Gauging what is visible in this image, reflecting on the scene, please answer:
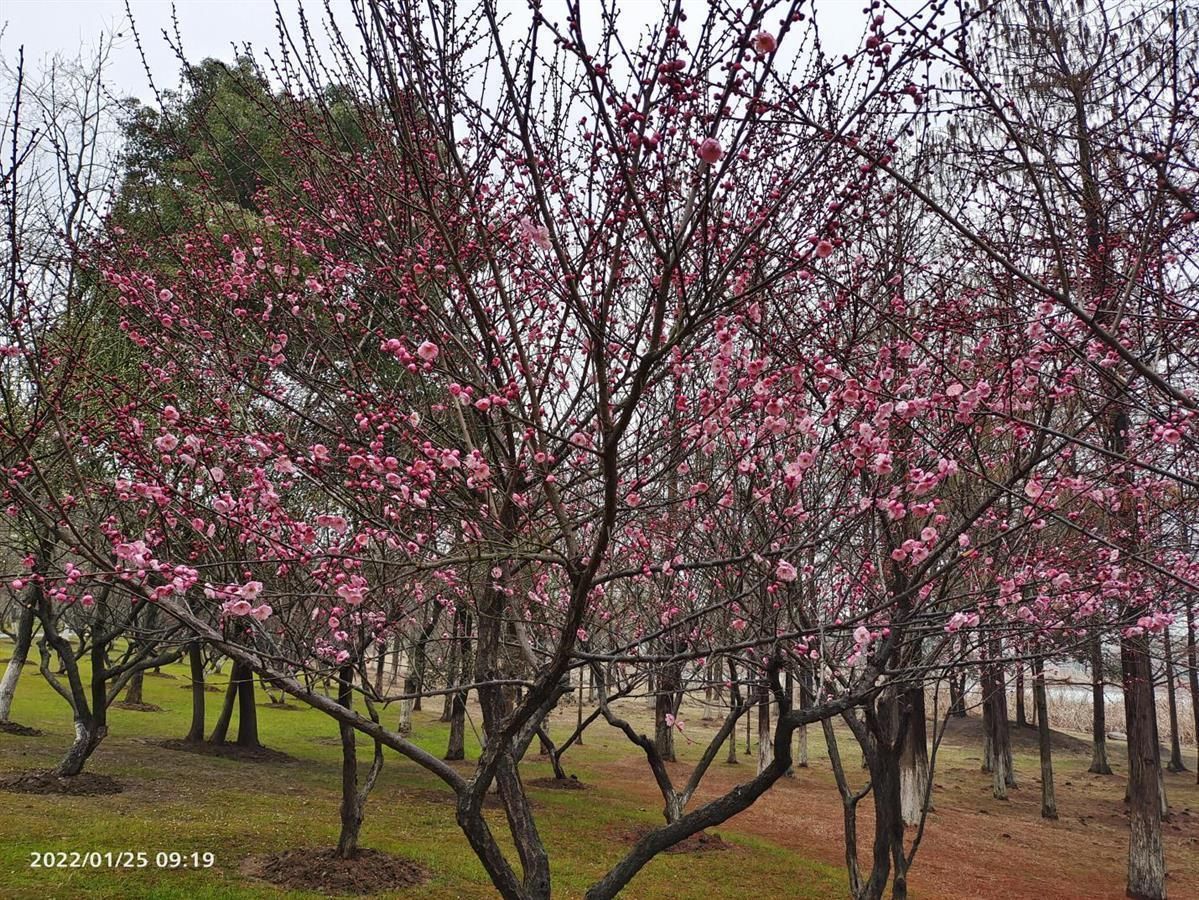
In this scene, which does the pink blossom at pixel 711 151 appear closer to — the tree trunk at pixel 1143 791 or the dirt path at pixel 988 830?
the dirt path at pixel 988 830

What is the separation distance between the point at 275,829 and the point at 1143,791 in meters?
11.8

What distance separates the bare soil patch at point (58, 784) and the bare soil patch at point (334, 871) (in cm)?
360

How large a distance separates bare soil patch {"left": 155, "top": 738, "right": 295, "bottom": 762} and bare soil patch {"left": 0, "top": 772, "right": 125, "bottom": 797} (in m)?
4.56

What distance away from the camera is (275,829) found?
9641mm

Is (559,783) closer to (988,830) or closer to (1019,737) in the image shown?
(988,830)

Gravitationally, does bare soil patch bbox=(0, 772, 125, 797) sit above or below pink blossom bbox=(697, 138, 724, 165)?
below

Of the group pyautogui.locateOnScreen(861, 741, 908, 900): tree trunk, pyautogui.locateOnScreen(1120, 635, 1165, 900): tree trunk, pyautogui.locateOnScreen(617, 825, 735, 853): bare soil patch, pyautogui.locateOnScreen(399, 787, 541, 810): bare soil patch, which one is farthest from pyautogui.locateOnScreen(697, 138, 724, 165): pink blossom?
pyautogui.locateOnScreen(399, 787, 541, 810): bare soil patch

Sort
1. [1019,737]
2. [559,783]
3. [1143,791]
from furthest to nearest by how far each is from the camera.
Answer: [1019,737]
[559,783]
[1143,791]

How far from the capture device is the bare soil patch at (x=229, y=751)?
15.2 meters

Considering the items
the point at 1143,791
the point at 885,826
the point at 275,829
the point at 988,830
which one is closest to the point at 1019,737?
the point at 988,830

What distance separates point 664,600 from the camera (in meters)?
7.44

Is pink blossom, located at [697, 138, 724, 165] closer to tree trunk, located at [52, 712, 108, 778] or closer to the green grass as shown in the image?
the green grass

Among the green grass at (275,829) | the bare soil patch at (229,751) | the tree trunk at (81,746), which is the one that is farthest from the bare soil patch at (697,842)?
the bare soil patch at (229,751)

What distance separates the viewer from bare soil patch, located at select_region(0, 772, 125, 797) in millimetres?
9938
